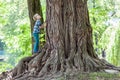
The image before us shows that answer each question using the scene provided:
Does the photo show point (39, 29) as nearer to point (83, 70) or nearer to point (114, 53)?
point (83, 70)

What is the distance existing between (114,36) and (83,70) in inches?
165

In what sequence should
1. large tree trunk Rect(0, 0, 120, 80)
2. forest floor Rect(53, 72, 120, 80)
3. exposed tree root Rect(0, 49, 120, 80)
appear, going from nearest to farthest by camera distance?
forest floor Rect(53, 72, 120, 80) < exposed tree root Rect(0, 49, 120, 80) < large tree trunk Rect(0, 0, 120, 80)

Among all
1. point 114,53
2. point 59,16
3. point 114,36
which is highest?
point 59,16

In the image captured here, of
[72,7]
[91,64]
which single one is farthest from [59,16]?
[91,64]

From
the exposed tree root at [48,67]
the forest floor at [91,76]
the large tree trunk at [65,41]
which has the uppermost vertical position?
the large tree trunk at [65,41]

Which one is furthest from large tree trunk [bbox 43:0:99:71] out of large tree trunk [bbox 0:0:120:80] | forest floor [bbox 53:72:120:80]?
forest floor [bbox 53:72:120:80]

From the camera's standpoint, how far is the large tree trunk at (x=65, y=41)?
5.48 meters

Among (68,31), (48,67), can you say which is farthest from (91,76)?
(68,31)

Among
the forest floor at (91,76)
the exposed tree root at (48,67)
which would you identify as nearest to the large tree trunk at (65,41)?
the exposed tree root at (48,67)

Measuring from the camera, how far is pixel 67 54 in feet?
18.5

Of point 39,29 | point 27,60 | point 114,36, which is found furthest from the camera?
point 114,36

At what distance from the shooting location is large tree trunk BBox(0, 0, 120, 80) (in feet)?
18.0

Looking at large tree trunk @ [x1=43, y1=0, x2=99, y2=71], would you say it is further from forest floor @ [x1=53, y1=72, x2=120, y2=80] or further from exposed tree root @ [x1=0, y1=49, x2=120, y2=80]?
forest floor @ [x1=53, y1=72, x2=120, y2=80]

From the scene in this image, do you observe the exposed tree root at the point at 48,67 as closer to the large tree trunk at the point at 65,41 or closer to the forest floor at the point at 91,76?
the large tree trunk at the point at 65,41
